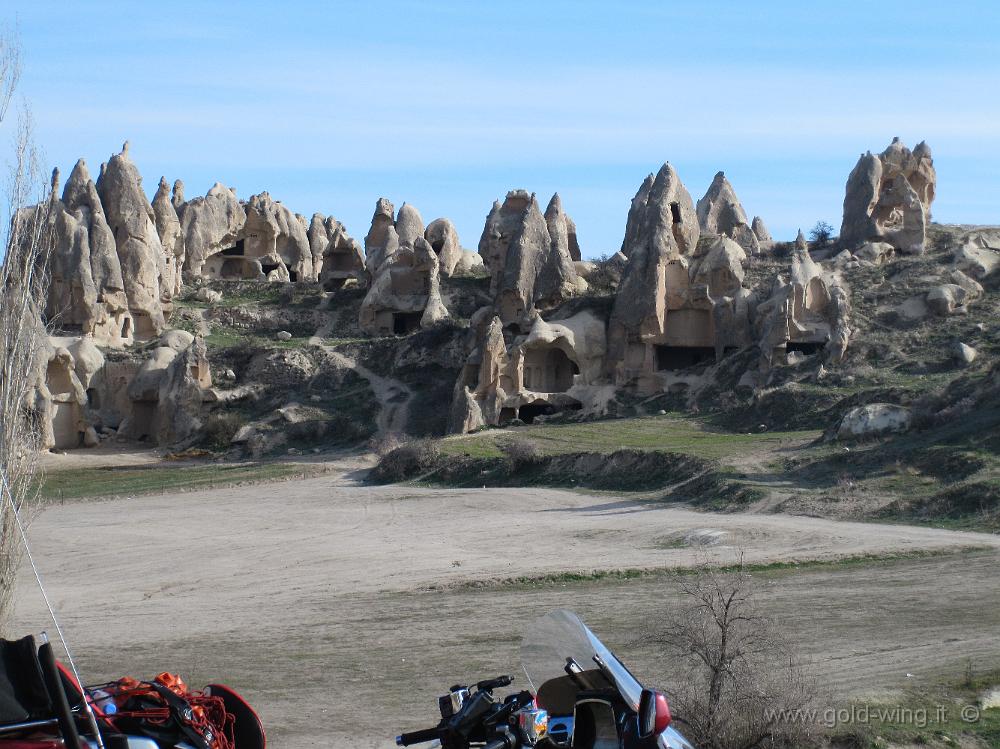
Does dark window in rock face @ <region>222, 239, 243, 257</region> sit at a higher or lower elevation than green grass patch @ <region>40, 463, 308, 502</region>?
higher

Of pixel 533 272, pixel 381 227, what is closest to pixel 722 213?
pixel 381 227

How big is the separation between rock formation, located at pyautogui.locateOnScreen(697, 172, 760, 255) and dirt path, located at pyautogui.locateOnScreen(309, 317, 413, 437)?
19.4m

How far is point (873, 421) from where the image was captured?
28.3 metres

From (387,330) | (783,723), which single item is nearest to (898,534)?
(783,723)

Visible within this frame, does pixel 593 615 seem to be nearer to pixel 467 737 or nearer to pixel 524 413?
pixel 467 737

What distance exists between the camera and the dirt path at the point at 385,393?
4159 centimetres

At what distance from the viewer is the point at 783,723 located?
8695 millimetres

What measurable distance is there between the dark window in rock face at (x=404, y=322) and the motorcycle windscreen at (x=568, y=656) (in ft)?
148

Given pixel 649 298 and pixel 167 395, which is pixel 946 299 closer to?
pixel 649 298

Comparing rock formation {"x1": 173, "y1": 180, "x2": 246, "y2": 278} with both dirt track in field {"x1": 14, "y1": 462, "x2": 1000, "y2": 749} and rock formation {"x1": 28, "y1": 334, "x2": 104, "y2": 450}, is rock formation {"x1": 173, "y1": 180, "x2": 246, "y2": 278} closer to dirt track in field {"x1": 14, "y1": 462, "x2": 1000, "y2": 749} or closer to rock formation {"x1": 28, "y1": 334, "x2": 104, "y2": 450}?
rock formation {"x1": 28, "y1": 334, "x2": 104, "y2": 450}

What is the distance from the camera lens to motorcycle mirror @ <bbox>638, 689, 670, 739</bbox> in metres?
5.59

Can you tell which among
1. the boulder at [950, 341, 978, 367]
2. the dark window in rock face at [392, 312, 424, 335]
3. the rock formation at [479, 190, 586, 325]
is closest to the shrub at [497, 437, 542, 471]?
the boulder at [950, 341, 978, 367]

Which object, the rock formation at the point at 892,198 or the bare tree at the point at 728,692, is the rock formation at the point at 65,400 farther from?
the bare tree at the point at 728,692

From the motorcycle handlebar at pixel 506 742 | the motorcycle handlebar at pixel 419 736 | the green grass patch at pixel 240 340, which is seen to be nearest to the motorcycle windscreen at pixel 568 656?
the motorcycle handlebar at pixel 506 742
